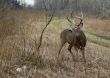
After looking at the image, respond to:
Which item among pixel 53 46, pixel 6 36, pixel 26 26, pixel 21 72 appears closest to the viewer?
pixel 21 72

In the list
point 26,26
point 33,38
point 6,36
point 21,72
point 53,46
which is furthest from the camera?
point 53,46

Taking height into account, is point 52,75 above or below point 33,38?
below

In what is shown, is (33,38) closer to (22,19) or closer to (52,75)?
(22,19)

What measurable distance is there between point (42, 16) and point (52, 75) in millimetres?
1778

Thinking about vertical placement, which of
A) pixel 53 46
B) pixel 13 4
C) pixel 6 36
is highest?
pixel 13 4

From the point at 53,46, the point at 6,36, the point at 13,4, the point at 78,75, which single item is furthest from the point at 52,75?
the point at 53,46

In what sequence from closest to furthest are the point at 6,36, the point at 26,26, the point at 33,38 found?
→ 1. the point at 6,36
2. the point at 26,26
3. the point at 33,38

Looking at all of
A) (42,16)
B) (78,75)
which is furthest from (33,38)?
(78,75)

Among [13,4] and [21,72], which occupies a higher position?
[13,4]

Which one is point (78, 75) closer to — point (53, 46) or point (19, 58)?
point (19, 58)

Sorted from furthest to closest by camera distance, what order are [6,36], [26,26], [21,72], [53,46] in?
[53,46]
[26,26]
[6,36]
[21,72]

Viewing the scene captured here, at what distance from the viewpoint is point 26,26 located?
934cm

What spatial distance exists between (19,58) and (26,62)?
0.23 metres

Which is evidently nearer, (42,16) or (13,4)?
(42,16)
